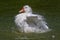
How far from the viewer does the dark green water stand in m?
5.78

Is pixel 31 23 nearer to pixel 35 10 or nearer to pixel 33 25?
pixel 33 25

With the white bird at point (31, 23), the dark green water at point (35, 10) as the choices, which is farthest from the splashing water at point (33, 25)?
the dark green water at point (35, 10)

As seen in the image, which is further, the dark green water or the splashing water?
the splashing water

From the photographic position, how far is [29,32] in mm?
6023

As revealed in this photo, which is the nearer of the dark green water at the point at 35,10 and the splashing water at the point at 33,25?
the dark green water at the point at 35,10

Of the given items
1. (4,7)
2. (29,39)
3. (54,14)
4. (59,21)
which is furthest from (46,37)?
(4,7)

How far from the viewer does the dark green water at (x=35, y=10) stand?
5781 mm

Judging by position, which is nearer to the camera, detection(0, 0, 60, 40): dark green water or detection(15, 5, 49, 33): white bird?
detection(0, 0, 60, 40): dark green water

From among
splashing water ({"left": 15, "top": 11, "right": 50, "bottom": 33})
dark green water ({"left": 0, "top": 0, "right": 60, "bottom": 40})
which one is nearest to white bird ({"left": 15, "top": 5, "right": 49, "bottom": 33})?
splashing water ({"left": 15, "top": 11, "right": 50, "bottom": 33})

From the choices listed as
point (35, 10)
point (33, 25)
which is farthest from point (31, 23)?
point (35, 10)

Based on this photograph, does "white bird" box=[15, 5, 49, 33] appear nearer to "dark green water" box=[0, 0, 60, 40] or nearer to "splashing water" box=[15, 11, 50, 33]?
"splashing water" box=[15, 11, 50, 33]

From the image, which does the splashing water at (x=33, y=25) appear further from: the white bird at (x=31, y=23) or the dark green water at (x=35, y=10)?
the dark green water at (x=35, y=10)

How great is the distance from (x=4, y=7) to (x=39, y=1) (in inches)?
64.0

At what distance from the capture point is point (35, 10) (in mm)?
8148
